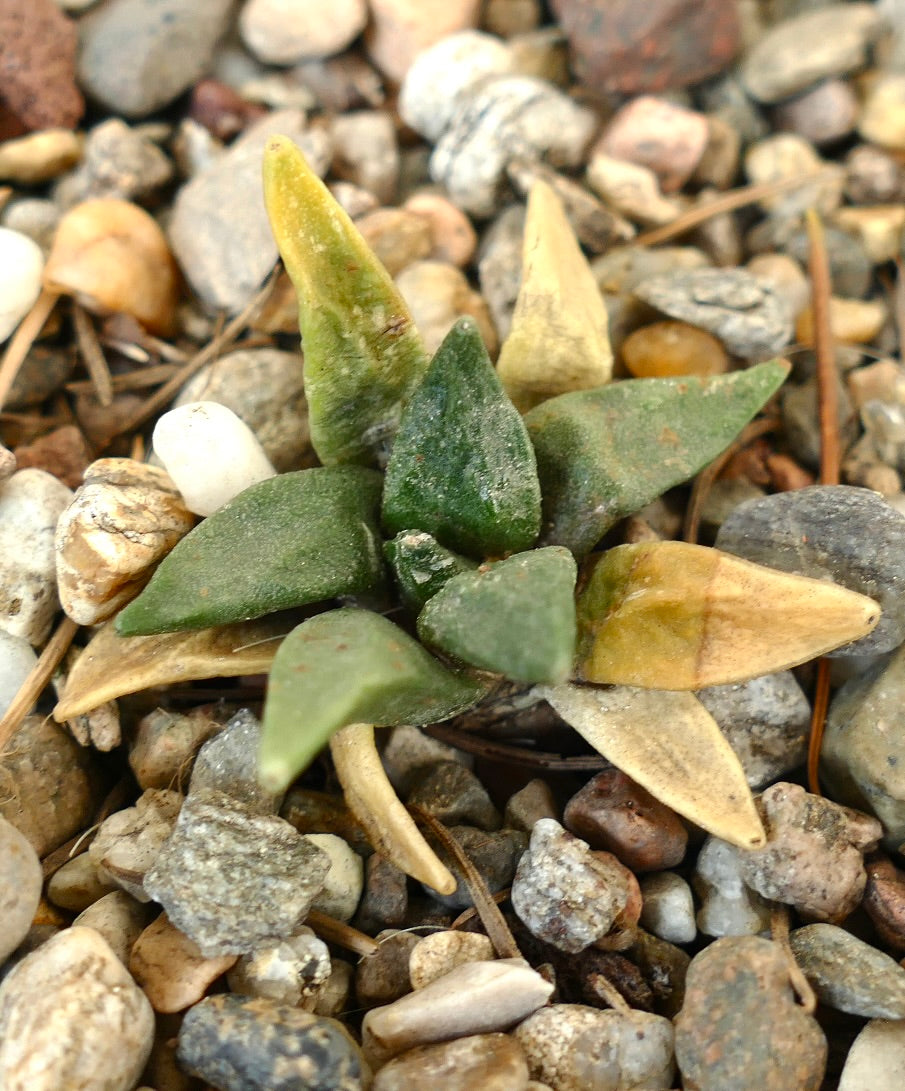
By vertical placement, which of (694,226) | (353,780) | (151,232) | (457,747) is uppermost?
(151,232)

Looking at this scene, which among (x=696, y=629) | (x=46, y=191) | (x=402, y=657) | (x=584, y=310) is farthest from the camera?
(x=46, y=191)

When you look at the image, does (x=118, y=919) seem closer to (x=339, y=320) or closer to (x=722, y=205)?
(x=339, y=320)

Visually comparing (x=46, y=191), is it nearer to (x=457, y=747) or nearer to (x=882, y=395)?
(x=457, y=747)

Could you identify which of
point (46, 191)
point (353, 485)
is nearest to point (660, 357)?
point (353, 485)

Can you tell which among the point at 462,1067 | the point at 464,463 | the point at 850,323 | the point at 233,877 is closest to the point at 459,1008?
the point at 462,1067

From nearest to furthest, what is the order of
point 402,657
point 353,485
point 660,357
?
point 402,657, point 353,485, point 660,357

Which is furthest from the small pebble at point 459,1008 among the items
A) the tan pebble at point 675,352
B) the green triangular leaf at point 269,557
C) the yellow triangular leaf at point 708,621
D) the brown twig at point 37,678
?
the tan pebble at point 675,352
